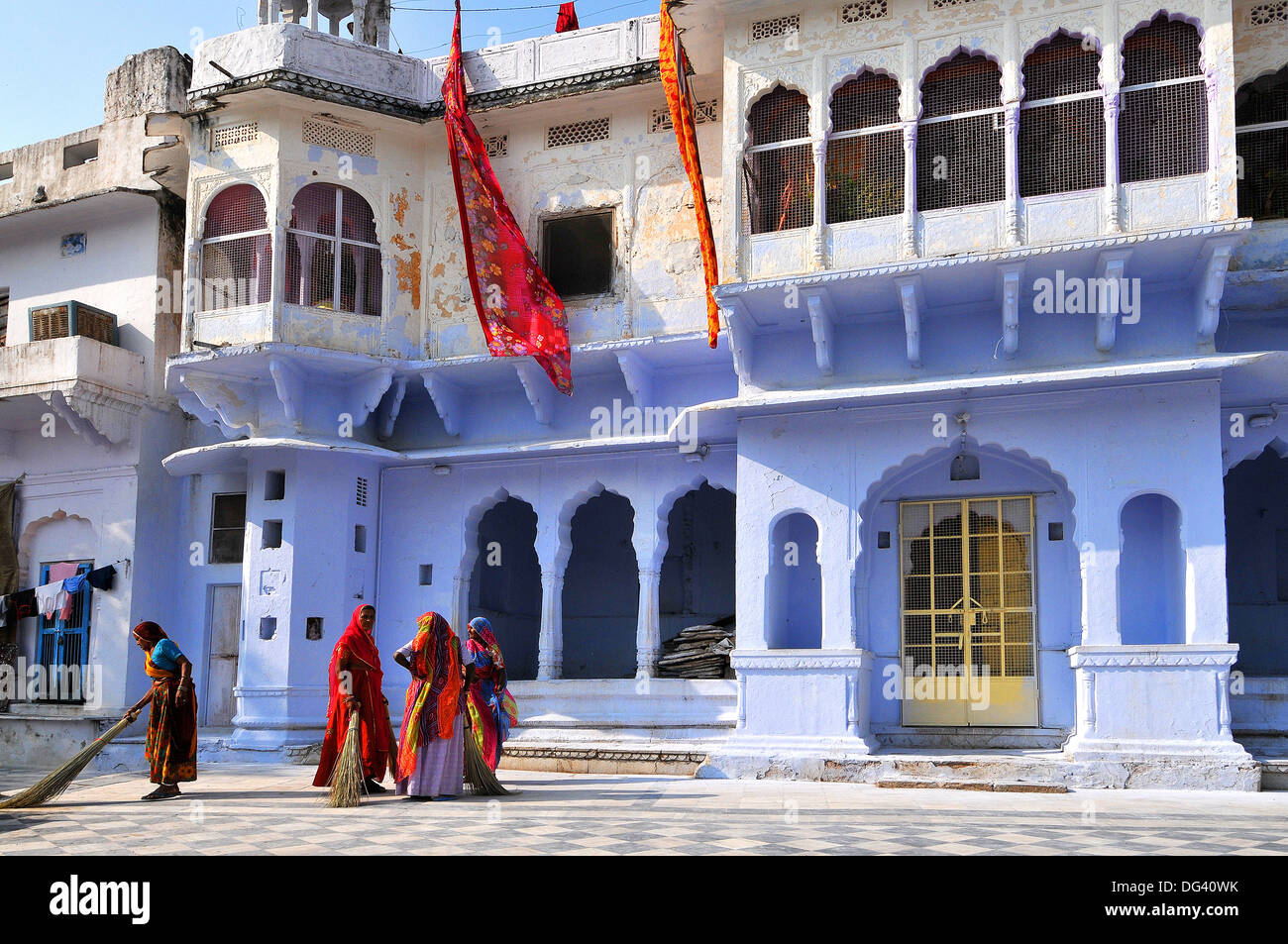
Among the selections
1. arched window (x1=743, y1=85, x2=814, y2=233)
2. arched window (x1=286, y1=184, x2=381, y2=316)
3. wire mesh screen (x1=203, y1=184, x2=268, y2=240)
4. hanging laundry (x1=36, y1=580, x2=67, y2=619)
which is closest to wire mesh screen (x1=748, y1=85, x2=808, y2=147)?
arched window (x1=743, y1=85, x2=814, y2=233)

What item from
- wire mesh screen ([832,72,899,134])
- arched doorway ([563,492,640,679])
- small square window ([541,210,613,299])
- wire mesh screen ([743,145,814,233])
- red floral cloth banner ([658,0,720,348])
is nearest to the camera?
wire mesh screen ([832,72,899,134])

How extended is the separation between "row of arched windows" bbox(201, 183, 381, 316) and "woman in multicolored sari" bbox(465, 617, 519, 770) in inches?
220

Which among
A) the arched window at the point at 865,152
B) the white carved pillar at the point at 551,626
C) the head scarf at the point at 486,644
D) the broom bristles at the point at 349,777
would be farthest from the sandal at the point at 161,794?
the arched window at the point at 865,152

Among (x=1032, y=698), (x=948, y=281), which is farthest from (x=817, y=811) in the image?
(x=948, y=281)

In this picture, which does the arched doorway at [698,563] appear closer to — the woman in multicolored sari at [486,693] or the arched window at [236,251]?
the arched window at [236,251]

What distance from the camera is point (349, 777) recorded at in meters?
8.80

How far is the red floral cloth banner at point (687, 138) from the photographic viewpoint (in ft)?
40.9

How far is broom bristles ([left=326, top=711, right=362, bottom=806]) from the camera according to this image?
8.73 meters

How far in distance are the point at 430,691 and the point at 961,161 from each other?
6.78m

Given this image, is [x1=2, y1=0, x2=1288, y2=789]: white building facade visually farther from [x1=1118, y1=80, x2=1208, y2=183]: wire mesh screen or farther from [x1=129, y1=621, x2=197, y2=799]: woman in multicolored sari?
[x1=129, y1=621, x2=197, y2=799]: woman in multicolored sari

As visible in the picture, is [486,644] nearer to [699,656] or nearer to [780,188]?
[699,656]

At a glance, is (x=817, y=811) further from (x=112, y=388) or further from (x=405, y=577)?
(x=112, y=388)

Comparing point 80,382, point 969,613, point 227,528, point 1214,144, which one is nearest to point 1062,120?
Answer: point 1214,144

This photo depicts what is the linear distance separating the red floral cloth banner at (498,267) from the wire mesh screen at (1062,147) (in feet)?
16.4
